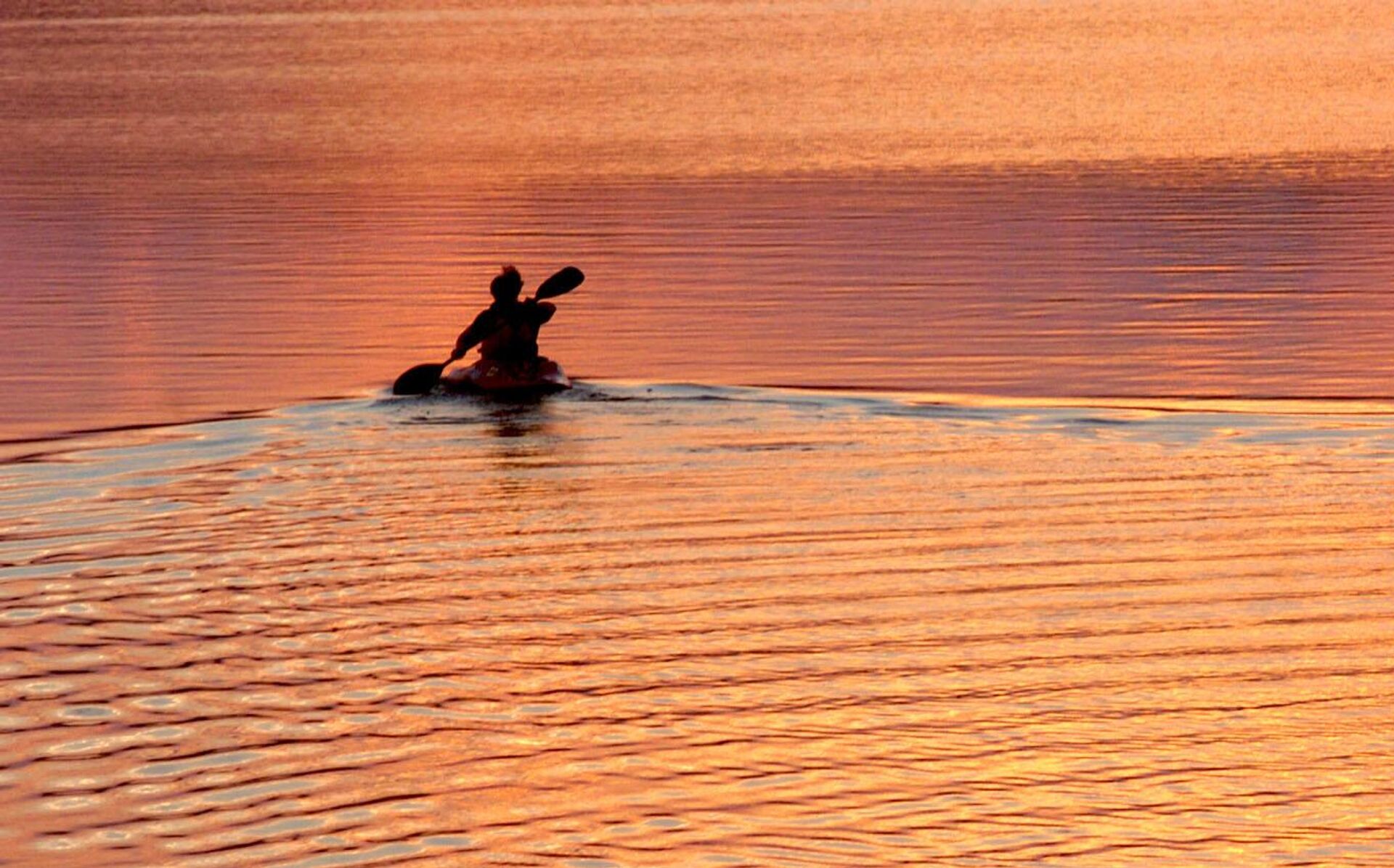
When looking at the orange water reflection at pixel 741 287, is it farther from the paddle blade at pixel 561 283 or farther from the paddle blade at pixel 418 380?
the paddle blade at pixel 561 283

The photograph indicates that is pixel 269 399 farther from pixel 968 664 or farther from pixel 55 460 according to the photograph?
pixel 968 664

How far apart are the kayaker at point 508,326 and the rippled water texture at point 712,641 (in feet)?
4.03

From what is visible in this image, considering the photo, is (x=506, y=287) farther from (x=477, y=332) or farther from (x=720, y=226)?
(x=720, y=226)

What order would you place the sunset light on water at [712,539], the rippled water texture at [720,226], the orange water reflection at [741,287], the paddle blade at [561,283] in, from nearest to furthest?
the sunset light on water at [712,539] < the paddle blade at [561,283] < the orange water reflection at [741,287] < the rippled water texture at [720,226]

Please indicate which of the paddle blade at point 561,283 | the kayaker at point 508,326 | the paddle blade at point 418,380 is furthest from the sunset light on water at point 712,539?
the paddle blade at point 561,283

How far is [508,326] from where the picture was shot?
806 inches

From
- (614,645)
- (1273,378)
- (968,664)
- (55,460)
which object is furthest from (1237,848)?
(1273,378)

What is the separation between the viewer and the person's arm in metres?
20.4

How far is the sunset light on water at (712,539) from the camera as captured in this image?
401 inches

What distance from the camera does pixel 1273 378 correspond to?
70.1 feet

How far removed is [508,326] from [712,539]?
5.76 meters

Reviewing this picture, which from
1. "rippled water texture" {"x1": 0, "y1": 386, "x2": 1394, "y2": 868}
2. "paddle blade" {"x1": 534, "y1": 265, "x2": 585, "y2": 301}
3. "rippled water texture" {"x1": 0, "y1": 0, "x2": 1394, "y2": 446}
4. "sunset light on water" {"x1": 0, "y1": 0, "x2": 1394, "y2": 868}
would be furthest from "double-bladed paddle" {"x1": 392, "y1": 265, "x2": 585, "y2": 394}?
"rippled water texture" {"x1": 0, "y1": 0, "x2": 1394, "y2": 446}

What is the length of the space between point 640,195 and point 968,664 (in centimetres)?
3159

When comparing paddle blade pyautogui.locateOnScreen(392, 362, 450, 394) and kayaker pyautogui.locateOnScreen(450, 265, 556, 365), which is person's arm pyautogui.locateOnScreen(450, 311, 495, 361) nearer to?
kayaker pyautogui.locateOnScreen(450, 265, 556, 365)
